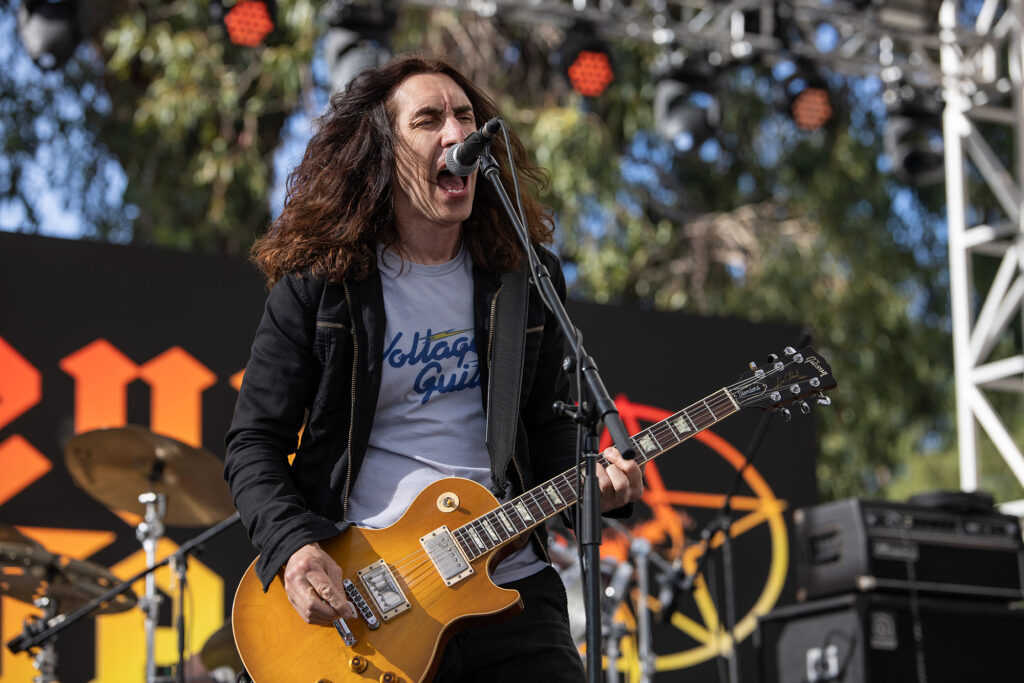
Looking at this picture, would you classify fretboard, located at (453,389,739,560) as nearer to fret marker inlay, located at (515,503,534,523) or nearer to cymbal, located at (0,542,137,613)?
fret marker inlay, located at (515,503,534,523)

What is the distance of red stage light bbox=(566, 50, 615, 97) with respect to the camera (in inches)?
311

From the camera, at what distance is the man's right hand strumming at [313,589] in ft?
8.34

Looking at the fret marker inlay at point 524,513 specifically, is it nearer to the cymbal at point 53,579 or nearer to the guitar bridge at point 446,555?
the guitar bridge at point 446,555

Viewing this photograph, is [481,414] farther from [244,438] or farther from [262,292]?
[262,292]

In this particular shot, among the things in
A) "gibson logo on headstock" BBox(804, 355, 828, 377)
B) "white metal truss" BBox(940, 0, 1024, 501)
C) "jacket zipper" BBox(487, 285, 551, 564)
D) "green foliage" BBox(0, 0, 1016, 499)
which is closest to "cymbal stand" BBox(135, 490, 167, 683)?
"jacket zipper" BBox(487, 285, 551, 564)

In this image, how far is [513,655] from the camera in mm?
2689

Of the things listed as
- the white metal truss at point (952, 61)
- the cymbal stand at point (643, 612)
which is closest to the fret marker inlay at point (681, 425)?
the cymbal stand at point (643, 612)

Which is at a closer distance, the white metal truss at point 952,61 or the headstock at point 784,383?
the headstock at point 784,383

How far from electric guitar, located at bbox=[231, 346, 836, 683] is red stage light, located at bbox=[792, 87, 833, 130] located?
6.18 m

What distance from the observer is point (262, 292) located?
630cm

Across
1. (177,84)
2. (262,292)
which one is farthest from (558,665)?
(177,84)

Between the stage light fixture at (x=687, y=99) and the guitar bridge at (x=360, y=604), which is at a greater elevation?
the stage light fixture at (x=687, y=99)

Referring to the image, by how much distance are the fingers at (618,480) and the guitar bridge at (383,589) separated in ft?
1.57

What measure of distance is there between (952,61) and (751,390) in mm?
6439
